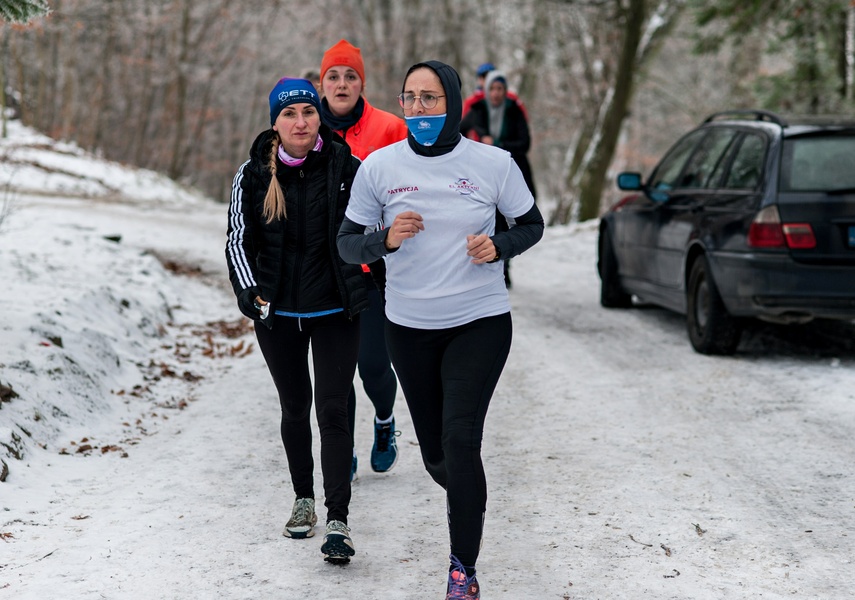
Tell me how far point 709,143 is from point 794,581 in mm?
5986

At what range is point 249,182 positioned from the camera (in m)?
4.65

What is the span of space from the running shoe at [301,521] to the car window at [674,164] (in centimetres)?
609

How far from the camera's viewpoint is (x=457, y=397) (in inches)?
157

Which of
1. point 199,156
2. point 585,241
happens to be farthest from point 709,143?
point 199,156

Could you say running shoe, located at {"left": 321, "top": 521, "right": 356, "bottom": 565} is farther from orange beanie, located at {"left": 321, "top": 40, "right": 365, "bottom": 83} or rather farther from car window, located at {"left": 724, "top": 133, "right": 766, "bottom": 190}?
car window, located at {"left": 724, "top": 133, "right": 766, "bottom": 190}

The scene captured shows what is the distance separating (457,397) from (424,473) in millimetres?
2075

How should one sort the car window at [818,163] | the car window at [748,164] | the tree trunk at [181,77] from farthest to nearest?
the tree trunk at [181,77] < the car window at [748,164] < the car window at [818,163]

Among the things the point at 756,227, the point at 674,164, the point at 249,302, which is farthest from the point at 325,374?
the point at 674,164

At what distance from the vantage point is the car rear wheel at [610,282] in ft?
37.2

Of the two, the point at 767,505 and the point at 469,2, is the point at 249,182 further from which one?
the point at 469,2

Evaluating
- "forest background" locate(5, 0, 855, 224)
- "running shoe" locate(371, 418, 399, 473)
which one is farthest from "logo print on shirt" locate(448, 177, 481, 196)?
"forest background" locate(5, 0, 855, 224)

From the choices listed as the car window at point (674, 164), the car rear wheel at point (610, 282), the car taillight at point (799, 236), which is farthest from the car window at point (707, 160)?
the car rear wheel at point (610, 282)

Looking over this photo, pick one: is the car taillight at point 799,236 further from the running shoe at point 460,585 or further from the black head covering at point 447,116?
the running shoe at point 460,585

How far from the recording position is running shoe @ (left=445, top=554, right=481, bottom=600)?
12.7ft
